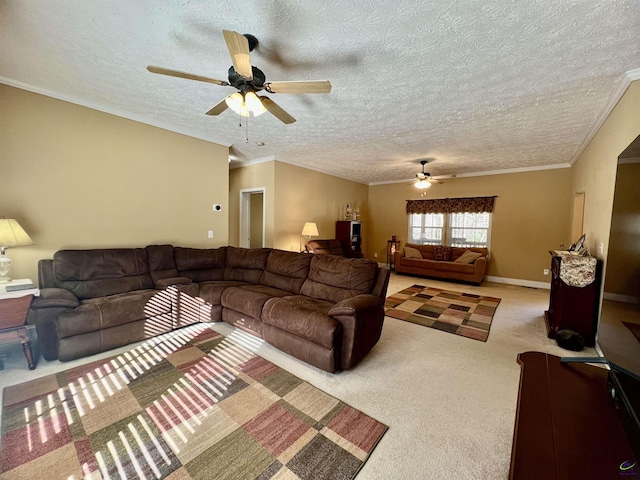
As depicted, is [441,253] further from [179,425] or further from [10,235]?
[10,235]

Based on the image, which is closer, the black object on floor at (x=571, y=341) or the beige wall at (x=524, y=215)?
the black object on floor at (x=571, y=341)

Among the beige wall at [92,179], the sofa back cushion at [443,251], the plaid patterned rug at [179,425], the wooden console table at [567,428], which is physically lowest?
the plaid patterned rug at [179,425]

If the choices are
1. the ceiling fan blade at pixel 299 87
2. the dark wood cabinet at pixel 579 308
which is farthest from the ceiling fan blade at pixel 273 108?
the dark wood cabinet at pixel 579 308

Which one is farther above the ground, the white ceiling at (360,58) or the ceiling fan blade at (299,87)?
the white ceiling at (360,58)

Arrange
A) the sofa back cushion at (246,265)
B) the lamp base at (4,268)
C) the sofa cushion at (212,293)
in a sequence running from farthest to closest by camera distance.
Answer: the sofa back cushion at (246,265) → the sofa cushion at (212,293) → the lamp base at (4,268)

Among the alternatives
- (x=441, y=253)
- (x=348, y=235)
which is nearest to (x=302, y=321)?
(x=348, y=235)

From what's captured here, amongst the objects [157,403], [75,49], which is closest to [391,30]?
[75,49]

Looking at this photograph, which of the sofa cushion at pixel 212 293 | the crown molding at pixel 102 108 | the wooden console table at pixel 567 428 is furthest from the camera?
the sofa cushion at pixel 212 293

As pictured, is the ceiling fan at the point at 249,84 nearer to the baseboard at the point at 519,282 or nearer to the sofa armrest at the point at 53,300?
the sofa armrest at the point at 53,300

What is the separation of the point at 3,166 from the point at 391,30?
3889mm

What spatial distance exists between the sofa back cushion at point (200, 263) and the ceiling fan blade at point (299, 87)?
272cm

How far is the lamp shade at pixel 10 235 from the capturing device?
2.27 meters

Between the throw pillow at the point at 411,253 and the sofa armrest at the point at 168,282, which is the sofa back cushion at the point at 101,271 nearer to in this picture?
the sofa armrest at the point at 168,282

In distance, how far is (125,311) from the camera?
8.66 feet
